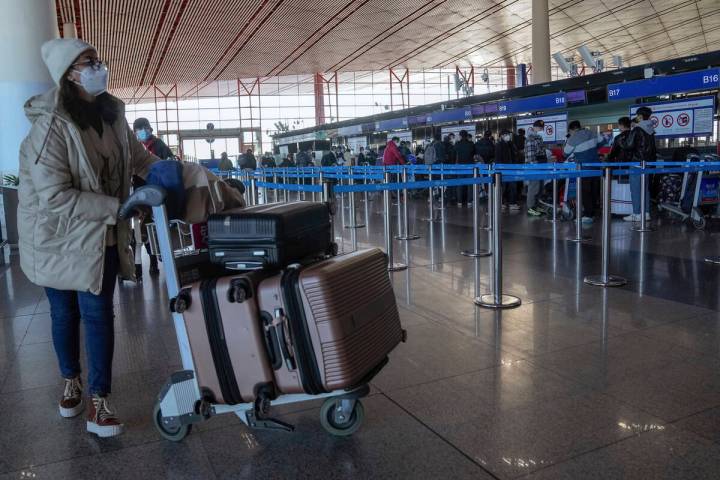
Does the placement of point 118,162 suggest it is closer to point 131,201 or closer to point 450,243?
point 131,201

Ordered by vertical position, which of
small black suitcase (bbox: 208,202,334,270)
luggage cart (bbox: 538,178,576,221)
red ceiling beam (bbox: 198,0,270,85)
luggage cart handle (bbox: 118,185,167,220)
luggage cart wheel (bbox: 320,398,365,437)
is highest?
red ceiling beam (bbox: 198,0,270,85)

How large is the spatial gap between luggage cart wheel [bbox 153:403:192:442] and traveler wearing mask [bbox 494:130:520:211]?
432 inches

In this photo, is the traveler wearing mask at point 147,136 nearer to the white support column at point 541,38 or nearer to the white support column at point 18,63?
the white support column at point 18,63

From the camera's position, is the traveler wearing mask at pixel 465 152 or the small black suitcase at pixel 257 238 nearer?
the small black suitcase at pixel 257 238

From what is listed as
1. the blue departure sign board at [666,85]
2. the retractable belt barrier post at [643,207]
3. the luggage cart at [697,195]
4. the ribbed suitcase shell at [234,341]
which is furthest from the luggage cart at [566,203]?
the ribbed suitcase shell at [234,341]

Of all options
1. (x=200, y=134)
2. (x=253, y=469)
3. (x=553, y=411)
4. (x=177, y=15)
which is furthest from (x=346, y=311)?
(x=200, y=134)

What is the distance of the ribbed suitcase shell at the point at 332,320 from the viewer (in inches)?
82.8

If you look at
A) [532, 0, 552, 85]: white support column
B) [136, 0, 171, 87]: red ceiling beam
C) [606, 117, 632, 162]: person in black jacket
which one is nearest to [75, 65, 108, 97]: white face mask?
[606, 117, 632, 162]: person in black jacket

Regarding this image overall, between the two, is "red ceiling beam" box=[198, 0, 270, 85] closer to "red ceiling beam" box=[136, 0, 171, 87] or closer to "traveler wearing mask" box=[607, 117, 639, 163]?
"red ceiling beam" box=[136, 0, 171, 87]

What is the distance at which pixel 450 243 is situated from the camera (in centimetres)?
802

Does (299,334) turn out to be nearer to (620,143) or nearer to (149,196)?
(149,196)

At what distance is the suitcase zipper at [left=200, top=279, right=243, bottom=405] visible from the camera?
2197mm

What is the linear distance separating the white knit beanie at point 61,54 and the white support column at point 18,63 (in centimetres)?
681

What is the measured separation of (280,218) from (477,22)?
88.3 ft
